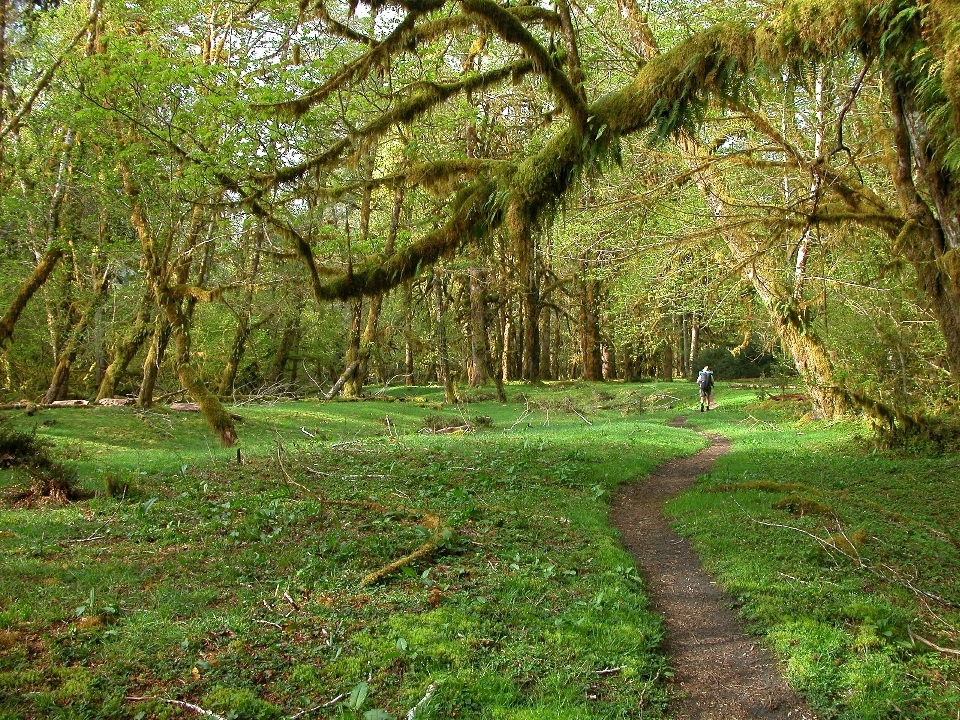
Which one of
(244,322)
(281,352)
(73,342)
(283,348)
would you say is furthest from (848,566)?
(281,352)

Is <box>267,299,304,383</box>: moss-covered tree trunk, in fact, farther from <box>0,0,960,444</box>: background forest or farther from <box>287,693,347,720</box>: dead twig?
<box>287,693,347,720</box>: dead twig

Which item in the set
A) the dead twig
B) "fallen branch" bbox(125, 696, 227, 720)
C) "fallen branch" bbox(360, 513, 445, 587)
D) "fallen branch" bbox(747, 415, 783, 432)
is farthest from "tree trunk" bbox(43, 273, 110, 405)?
"fallen branch" bbox(747, 415, 783, 432)

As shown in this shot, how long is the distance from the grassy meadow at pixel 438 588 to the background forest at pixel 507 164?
10.3 feet

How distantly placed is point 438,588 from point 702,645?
2.36 m

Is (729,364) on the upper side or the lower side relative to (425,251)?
lower

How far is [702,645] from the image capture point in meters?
5.46

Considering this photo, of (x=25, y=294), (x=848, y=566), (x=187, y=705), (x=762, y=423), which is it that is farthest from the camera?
(x=762, y=423)

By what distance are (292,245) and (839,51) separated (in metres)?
7.65

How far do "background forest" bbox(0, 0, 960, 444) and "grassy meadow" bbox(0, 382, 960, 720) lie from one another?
3138 mm

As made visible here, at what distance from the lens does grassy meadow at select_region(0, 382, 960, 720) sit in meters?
4.34

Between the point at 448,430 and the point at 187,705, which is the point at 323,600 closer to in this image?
the point at 187,705

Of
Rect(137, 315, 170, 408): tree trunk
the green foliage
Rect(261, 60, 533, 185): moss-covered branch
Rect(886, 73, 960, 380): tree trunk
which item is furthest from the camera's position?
the green foliage

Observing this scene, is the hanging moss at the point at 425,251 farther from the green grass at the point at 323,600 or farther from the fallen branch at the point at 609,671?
the fallen branch at the point at 609,671

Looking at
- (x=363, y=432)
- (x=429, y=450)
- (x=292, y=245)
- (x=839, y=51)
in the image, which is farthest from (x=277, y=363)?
(x=839, y=51)
